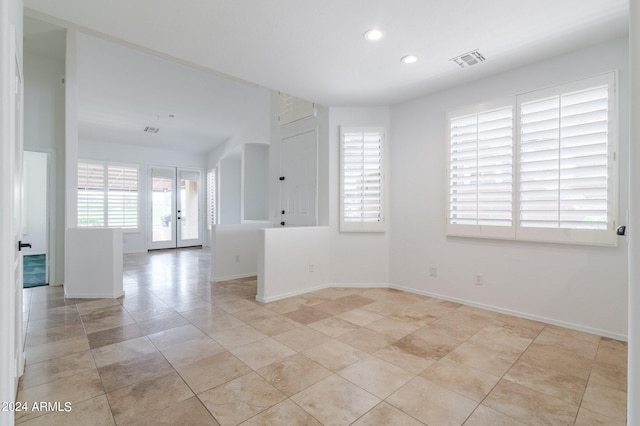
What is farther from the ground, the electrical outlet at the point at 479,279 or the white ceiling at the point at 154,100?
the white ceiling at the point at 154,100

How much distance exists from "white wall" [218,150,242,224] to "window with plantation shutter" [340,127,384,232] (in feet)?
16.2

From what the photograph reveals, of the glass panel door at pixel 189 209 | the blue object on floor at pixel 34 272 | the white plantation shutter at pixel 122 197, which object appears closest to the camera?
the blue object on floor at pixel 34 272

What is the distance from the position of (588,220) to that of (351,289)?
2.82 metres

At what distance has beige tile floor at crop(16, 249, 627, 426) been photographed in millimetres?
1749

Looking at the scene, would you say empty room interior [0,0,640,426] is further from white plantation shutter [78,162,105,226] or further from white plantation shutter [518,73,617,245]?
white plantation shutter [78,162,105,226]

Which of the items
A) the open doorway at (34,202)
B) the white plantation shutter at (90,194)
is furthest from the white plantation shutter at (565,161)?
the open doorway at (34,202)

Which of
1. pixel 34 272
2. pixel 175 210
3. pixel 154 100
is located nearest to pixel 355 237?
pixel 154 100

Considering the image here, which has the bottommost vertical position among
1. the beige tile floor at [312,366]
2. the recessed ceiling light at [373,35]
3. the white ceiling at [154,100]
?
the beige tile floor at [312,366]

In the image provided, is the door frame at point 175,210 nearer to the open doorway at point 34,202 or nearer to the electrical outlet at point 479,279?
the open doorway at point 34,202

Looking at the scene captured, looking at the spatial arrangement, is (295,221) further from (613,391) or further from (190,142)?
(190,142)

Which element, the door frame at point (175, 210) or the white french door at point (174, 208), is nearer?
the door frame at point (175, 210)

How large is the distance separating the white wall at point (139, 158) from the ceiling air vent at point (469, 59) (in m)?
8.54

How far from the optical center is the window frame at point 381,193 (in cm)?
443

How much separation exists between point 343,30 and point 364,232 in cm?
271
